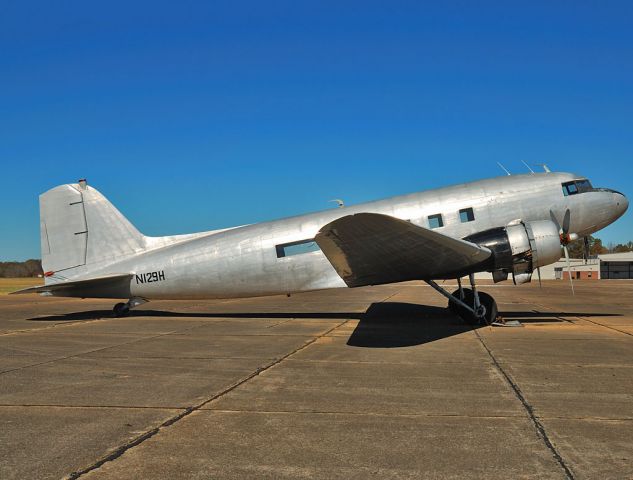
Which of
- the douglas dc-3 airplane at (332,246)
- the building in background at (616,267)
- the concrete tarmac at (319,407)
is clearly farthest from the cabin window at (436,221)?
the building in background at (616,267)

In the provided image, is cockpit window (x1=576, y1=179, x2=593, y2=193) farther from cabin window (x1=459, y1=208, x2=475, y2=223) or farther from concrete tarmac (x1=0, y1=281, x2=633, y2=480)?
concrete tarmac (x1=0, y1=281, x2=633, y2=480)

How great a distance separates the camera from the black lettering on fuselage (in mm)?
15875

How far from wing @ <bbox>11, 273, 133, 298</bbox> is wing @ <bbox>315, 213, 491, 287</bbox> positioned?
284 inches

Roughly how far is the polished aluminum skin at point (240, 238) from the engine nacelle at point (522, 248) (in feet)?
0.59

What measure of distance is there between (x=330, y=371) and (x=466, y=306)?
685 centimetres

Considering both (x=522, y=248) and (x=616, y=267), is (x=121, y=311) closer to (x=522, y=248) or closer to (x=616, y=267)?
(x=522, y=248)

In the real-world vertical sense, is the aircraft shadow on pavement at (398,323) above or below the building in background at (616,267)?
above

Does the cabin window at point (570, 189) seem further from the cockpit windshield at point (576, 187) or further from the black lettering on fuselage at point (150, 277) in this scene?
the black lettering on fuselage at point (150, 277)

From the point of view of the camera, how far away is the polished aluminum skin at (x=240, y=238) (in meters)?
14.5

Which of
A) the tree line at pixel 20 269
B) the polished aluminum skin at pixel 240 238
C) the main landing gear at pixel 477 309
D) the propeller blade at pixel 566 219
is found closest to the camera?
the main landing gear at pixel 477 309

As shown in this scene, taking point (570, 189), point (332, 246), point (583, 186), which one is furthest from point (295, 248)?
point (583, 186)

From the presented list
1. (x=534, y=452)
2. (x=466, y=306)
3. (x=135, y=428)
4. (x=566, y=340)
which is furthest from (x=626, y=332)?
(x=135, y=428)

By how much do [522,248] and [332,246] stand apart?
4.99m

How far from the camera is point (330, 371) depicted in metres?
7.87
